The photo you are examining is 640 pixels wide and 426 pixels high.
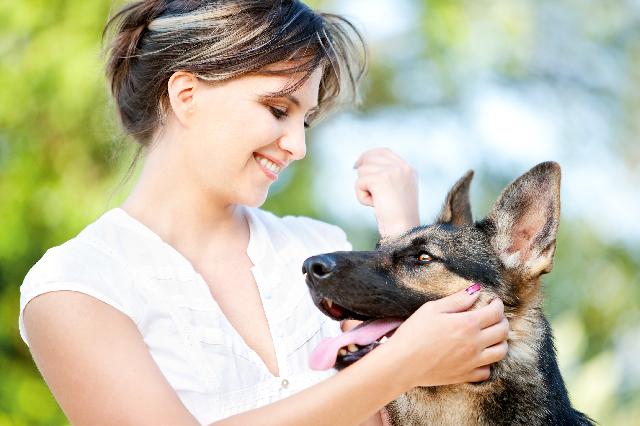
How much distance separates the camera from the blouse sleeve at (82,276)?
107 inches

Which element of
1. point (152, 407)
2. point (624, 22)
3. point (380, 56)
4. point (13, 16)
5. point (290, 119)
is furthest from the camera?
point (624, 22)

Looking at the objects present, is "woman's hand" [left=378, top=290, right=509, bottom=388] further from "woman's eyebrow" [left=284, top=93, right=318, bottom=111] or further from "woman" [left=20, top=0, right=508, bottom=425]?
"woman's eyebrow" [left=284, top=93, right=318, bottom=111]

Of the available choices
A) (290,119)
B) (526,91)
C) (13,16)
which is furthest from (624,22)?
(290,119)

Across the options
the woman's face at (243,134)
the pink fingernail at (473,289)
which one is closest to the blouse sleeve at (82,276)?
the woman's face at (243,134)

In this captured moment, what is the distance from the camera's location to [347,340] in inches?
117

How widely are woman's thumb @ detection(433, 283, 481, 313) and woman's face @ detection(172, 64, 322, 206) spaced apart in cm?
79

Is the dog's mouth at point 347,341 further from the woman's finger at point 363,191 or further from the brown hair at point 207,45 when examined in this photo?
the brown hair at point 207,45

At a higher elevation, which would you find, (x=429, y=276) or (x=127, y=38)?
(x=127, y=38)

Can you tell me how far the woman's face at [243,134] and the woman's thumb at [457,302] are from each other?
0.79 metres

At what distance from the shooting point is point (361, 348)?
2.95 metres

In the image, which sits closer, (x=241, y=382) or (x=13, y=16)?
(x=241, y=382)

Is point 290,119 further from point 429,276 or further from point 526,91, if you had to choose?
point 526,91

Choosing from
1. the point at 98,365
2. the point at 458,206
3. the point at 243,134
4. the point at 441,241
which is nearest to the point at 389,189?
the point at 441,241

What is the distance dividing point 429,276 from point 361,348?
16.6 inches
